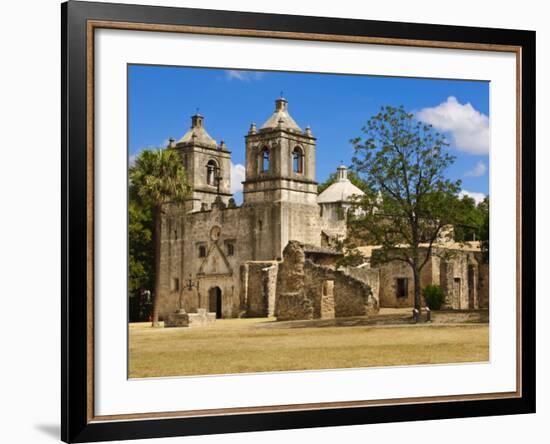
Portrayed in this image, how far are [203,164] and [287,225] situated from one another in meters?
3.80

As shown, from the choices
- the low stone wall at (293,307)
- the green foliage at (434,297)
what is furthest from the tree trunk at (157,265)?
the green foliage at (434,297)

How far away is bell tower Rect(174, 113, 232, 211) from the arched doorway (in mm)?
1509

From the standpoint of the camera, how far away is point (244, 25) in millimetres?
8898

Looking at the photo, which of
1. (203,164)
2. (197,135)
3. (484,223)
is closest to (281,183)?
(197,135)

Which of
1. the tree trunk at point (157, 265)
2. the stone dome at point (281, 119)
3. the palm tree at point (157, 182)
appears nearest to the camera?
the tree trunk at point (157, 265)

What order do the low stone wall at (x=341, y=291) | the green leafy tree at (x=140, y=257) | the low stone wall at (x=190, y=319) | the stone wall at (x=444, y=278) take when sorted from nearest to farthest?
the green leafy tree at (x=140, y=257) < the low stone wall at (x=190, y=319) < the stone wall at (x=444, y=278) < the low stone wall at (x=341, y=291)

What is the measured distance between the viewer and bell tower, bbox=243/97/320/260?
1290 centimetres

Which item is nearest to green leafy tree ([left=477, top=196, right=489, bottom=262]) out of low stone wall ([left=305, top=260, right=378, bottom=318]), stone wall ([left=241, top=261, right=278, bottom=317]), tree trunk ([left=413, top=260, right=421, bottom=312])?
tree trunk ([left=413, top=260, right=421, bottom=312])

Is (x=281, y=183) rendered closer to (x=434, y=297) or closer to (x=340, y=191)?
(x=340, y=191)

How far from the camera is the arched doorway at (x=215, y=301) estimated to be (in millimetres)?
11969

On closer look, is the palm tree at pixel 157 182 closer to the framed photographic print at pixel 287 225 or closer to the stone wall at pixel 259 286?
the framed photographic print at pixel 287 225

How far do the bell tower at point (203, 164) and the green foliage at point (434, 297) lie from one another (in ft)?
11.1

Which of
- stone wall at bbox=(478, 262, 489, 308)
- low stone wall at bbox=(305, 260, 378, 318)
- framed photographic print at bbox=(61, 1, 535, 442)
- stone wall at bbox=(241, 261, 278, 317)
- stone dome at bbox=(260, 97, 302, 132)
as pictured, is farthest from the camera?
stone wall at bbox=(241, 261, 278, 317)

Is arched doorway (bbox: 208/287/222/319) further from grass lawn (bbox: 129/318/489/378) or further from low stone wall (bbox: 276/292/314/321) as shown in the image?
low stone wall (bbox: 276/292/314/321)
